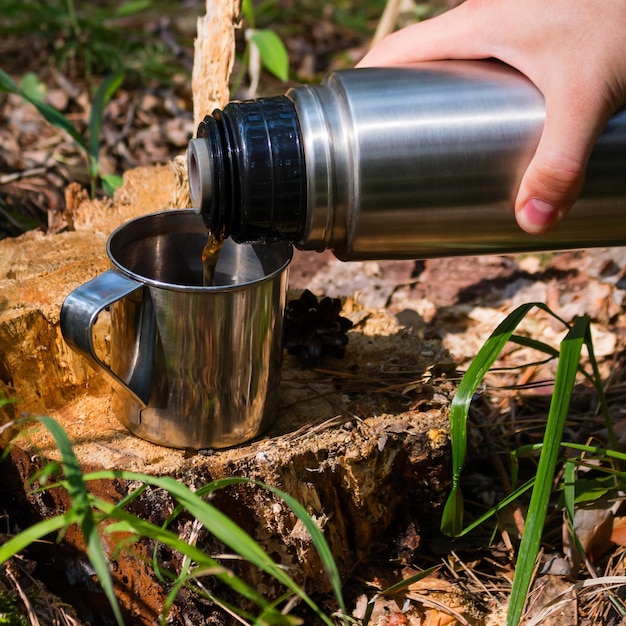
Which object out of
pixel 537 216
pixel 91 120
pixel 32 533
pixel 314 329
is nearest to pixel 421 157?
pixel 537 216

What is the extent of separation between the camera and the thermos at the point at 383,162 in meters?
1.08

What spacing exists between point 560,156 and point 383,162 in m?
0.24

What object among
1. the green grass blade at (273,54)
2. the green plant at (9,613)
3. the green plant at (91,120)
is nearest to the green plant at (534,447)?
the green plant at (9,613)

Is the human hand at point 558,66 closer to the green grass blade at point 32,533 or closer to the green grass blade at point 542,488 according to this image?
the green grass blade at point 542,488

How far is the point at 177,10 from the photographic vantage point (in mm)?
4055

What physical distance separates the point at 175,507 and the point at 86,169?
1.53 m

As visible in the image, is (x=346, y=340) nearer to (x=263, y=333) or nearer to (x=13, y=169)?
(x=263, y=333)

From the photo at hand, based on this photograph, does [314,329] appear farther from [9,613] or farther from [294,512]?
[9,613]

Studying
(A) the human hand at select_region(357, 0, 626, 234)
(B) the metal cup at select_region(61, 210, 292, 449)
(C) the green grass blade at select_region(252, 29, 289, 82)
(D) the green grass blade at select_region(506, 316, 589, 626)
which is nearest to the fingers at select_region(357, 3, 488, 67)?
(A) the human hand at select_region(357, 0, 626, 234)

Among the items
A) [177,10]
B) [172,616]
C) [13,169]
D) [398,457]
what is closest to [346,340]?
[398,457]

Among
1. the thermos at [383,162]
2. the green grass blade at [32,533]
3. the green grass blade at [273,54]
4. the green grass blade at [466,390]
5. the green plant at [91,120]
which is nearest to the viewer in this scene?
the green grass blade at [32,533]

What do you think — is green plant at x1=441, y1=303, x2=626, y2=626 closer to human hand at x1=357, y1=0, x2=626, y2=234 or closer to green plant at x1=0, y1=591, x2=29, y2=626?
human hand at x1=357, y1=0, x2=626, y2=234

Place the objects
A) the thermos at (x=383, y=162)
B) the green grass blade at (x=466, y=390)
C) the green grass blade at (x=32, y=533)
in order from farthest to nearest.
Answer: the green grass blade at (x=466, y=390)
the thermos at (x=383, y=162)
the green grass blade at (x=32, y=533)

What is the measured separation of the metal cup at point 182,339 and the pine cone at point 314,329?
167 millimetres
